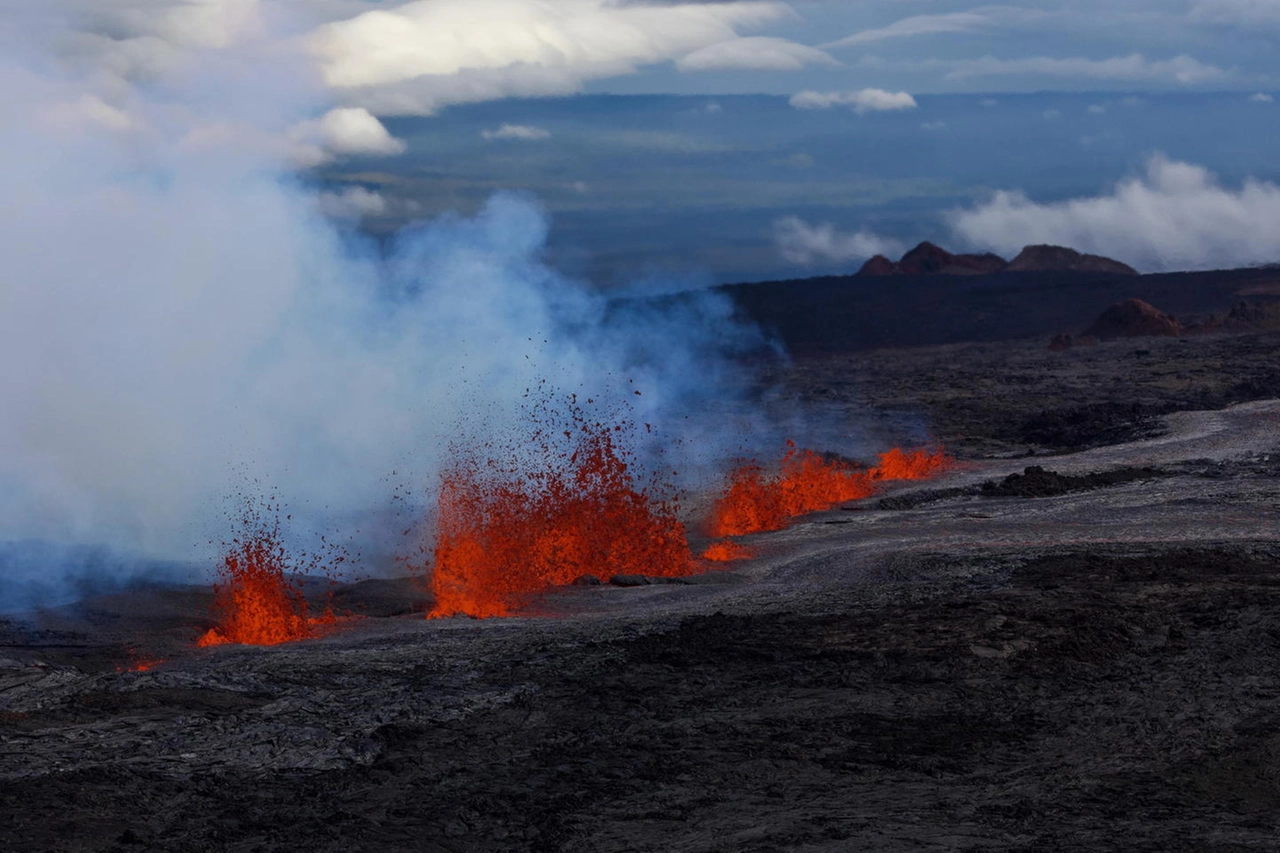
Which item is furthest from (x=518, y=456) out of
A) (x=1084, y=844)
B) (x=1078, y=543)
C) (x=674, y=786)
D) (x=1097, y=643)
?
(x=1084, y=844)

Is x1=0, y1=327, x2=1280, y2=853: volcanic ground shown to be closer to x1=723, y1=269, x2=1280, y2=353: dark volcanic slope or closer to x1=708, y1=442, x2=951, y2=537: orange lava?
x1=708, y1=442, x2=951, y2=537: orange lava

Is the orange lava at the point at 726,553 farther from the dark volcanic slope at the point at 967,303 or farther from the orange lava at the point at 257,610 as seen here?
the dark volcanic slope at the point at 967,303

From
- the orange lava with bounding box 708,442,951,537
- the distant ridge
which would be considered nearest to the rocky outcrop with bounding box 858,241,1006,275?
the distant ridge

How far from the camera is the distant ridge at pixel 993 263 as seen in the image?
105m

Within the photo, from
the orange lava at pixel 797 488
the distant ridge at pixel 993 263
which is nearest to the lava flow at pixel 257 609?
the orange lava at pixel 797 488

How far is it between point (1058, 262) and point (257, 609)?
101 m

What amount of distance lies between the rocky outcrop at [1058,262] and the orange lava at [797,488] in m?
80.2

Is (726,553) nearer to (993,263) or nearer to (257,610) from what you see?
(257,610)

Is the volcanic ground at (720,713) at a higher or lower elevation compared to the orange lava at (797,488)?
lower

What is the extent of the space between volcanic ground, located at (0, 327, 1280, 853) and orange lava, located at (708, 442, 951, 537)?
4.40 m

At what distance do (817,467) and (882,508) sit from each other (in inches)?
207

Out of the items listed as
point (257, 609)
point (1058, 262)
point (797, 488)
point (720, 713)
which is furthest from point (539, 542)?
point (1058, 262)

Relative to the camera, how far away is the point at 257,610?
15.0 metres

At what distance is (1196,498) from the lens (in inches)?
→ 783
